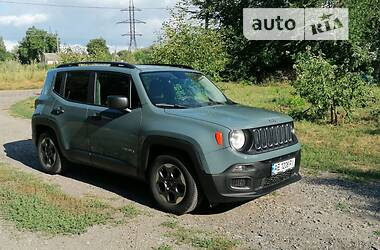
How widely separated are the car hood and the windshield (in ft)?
0.82

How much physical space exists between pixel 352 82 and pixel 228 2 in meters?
20.3

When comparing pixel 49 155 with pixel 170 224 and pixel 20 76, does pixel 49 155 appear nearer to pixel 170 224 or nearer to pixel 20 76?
pixel 170 224

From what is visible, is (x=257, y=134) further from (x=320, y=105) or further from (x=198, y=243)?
(x=320, y=105)

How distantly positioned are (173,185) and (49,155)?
2987 mm

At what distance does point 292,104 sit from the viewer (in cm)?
1502

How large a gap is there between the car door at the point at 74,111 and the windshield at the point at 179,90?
44.7 inches

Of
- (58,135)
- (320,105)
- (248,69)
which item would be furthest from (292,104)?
(248,69)

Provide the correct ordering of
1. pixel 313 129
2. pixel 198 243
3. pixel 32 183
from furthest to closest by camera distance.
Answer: pixel 313 129 → pixel 32 183 → pixel 198 243

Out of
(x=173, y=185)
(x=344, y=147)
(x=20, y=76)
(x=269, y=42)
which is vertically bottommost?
(x=344, y=147)

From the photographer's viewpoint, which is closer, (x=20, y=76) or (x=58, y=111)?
(x=58, y=111)

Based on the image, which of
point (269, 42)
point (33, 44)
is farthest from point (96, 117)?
point (33, 44)

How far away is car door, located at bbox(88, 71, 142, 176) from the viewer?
5.73 meters

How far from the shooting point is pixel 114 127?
5.93 m

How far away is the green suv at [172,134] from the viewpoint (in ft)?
16.3
